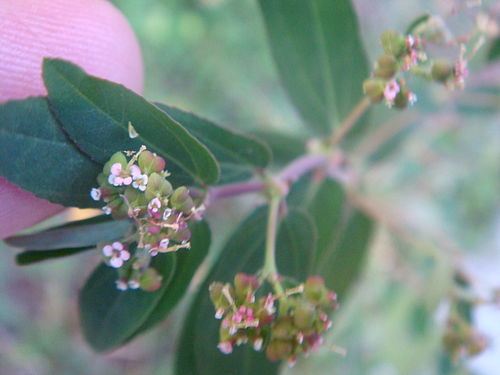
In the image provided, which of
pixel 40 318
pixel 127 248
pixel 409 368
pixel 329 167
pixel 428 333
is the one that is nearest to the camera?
pixel 127 248

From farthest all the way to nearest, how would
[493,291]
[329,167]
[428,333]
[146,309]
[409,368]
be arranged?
1. [409,368]
2. [428,333]
3. [329,167]
4. [493,291]
5. [146,309]

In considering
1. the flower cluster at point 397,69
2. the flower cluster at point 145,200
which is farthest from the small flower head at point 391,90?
the flower cluster at point 145,200

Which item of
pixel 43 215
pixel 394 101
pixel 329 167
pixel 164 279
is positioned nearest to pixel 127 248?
pixel 164 279

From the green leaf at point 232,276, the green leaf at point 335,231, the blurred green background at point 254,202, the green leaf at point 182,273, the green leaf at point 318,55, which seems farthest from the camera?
the blurred green background at point 254,202

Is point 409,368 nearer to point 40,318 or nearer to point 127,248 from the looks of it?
point 40,318

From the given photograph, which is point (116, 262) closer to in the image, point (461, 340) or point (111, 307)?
point (111, 307)

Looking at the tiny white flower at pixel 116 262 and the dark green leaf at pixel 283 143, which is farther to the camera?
the dark green leaf at pixel 283 143

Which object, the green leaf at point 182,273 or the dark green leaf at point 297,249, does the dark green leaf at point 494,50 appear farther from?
the green leaf at point 182,273

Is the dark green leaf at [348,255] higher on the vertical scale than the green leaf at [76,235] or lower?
lower
